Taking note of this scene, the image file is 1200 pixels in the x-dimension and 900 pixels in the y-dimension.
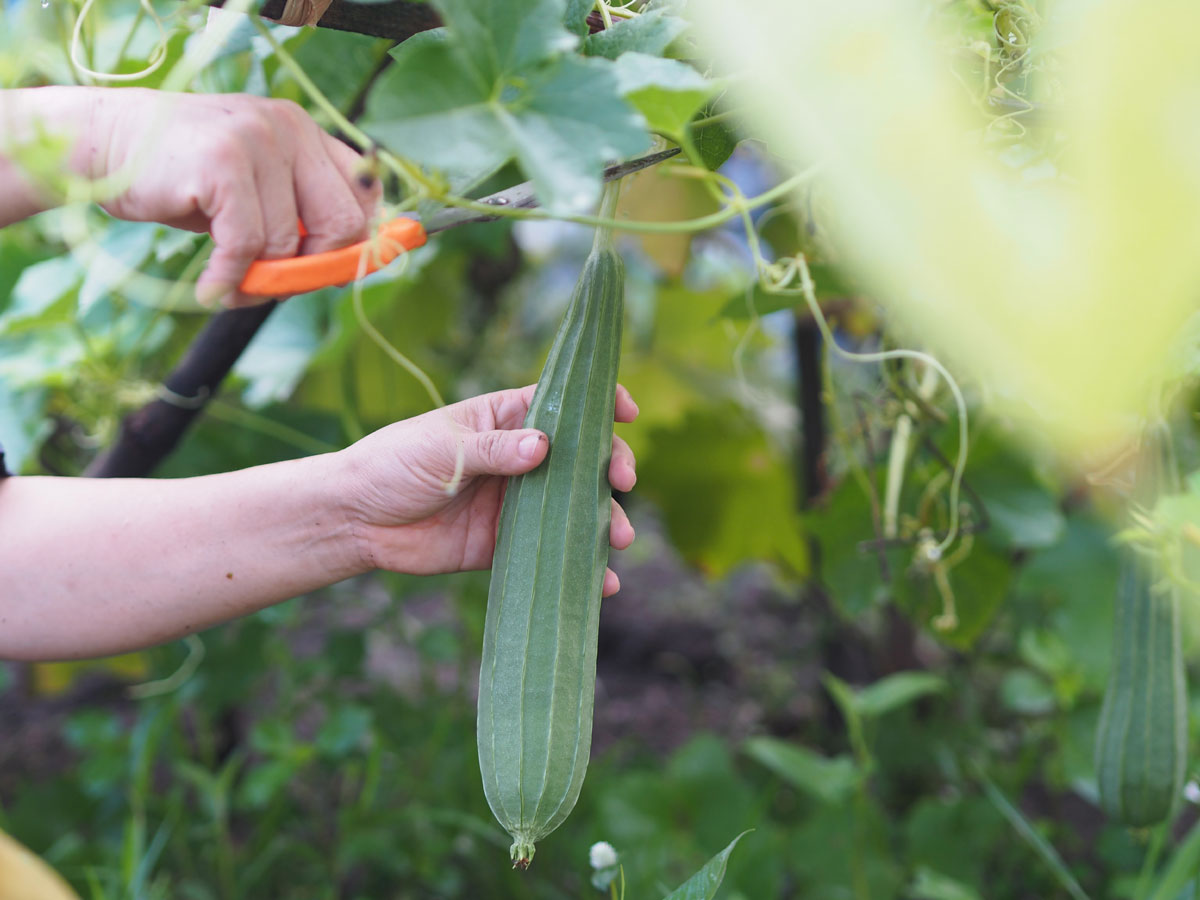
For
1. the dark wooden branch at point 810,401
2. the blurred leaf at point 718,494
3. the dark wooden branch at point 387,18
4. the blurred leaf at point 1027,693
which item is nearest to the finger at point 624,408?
the dark wooden branch at point 387,18

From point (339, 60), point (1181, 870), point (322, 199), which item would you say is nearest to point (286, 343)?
point (339, 60)

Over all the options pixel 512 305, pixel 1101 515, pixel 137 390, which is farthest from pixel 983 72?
pixel 512 305

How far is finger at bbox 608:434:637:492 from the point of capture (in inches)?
22.3

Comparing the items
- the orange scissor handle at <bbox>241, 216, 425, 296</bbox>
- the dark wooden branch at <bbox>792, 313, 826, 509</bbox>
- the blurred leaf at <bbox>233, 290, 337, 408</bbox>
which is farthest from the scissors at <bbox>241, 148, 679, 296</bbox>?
the dark wooden branch at <bbox>792, 313, 826, 509</bbox>

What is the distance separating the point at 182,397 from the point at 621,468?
1.76ft

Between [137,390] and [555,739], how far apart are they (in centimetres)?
84

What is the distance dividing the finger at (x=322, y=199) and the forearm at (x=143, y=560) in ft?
0.74

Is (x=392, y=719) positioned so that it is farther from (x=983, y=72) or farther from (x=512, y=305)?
(x=983, y=72)

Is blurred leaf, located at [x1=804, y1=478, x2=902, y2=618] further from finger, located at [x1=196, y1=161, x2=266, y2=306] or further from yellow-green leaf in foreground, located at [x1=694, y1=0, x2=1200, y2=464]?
yellow-green leaf in foreground, located at [x1=694, y1=0, x2=1200, y2=464]

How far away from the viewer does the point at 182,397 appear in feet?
2.97

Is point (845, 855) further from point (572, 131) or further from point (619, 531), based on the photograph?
point (572, 131)

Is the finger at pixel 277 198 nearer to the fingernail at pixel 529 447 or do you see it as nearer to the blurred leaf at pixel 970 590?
the fingernail at pixel 529 447

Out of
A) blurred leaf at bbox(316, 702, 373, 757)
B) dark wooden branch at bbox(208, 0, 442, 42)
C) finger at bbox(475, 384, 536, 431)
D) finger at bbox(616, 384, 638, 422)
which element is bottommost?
blurred leaf at bbox(316, 702, 373, 757)

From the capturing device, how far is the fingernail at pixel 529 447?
0.50 m
